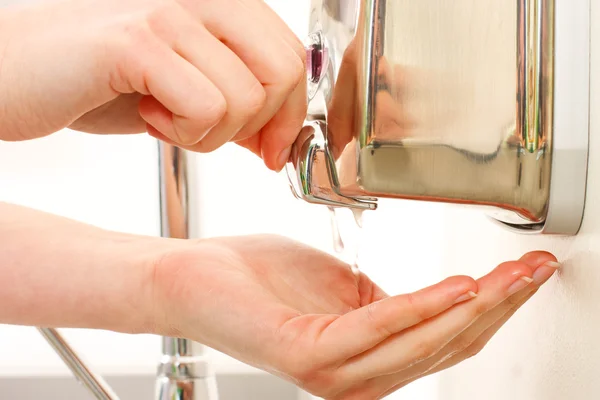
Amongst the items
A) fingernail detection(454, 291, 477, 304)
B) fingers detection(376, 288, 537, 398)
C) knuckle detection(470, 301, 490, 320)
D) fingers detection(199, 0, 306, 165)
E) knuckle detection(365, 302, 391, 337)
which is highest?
fingers detection(199, 0, 306, 165)

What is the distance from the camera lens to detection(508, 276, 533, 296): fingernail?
0.28 metres

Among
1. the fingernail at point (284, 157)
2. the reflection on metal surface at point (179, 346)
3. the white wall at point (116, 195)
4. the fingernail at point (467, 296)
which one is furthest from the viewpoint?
the white wall at point (116, 195)

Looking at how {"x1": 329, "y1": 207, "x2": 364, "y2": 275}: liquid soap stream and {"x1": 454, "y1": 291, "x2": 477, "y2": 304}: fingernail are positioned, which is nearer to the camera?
{"x1": 454, "y1": 291, "x2": 477, "y2": 304}: fingernail

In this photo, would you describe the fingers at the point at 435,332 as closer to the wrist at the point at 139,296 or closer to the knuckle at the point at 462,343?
the knuckle at the point at 462,343

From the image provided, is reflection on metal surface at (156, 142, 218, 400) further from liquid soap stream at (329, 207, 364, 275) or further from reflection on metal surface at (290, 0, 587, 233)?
reflection on metal surface at (290, 0, 587, 233)

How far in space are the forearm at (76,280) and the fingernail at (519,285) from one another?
0.19m

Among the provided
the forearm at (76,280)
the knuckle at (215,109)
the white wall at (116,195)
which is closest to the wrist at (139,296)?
the forearm at (76,280)

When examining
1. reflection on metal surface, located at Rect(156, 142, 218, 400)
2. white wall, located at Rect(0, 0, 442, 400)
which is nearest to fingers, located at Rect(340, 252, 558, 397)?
reflection on metal surface, located at Rect(156, 142, 218, 400)

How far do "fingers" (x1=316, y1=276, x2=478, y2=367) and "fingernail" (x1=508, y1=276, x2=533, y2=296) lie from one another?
0.05 ft

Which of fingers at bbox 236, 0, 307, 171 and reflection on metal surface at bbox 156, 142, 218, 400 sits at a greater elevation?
fingers at bbox 236, 0, 307, 171

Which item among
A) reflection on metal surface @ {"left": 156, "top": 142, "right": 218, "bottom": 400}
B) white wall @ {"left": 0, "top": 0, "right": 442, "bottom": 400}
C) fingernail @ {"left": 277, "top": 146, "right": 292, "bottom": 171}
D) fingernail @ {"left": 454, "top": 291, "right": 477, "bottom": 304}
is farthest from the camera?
white wall @ {"left": 0, "top": 0, "right": 442, "bottom": 400}

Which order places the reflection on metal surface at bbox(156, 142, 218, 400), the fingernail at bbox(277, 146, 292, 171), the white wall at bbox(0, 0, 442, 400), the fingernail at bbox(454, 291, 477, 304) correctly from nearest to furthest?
1. the fingernail at bbox(454, 291, 477, 304)
2. the fingernail at bbox(277, 146, 292, 171)
3. the reflection on metal surface at bbox(156, 142, 218, 400)
4. the white wall at bbox(0, 0, 442, 400)

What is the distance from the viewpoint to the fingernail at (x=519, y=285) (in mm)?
276

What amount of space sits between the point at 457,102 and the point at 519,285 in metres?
0.08
